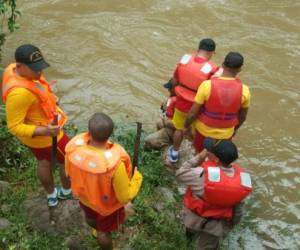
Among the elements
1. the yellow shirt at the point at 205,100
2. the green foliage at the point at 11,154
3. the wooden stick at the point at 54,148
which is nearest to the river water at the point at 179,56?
the yellow shirt at the point at 205,100

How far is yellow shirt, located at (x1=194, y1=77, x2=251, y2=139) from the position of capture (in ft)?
18.8

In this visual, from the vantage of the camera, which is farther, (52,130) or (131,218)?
(131,218)

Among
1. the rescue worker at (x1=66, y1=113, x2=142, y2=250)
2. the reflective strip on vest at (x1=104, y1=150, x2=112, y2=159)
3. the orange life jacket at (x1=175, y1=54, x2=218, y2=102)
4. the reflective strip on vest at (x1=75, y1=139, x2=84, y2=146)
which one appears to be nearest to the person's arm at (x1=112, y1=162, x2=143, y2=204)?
the rescue worker at (x1=66, y1=113, x2=142, y2=250)

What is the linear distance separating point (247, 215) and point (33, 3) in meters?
8.73

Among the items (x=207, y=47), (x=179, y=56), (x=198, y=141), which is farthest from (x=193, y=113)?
(x=179, y=56)

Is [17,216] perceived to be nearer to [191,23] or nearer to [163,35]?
[163,35]

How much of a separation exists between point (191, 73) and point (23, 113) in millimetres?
2321

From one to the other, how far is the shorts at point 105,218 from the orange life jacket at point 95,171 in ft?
0.52

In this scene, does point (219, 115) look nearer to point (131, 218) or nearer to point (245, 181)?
point (245, 181)

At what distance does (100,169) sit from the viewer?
4137 millimetres

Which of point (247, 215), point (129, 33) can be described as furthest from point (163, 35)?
point (247, 215)

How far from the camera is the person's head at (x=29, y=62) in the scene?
4.65 metres

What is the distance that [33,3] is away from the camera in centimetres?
1280

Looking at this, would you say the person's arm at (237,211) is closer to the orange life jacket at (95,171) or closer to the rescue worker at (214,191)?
the rescue worker at (214,191)
